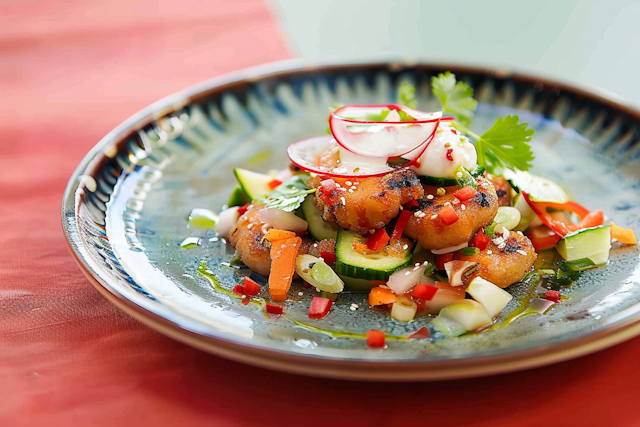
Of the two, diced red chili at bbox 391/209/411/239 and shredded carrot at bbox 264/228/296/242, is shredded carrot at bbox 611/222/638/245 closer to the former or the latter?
diced red chili at bbox 391/209/411/239

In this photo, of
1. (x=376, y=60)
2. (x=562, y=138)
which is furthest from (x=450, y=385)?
(x=376, y=60)

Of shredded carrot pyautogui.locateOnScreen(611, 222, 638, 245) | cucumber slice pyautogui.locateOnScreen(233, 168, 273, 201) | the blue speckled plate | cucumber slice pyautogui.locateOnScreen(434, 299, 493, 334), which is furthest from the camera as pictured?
cucumber slice pyautogui.locateOnScreen(233, 168, 273, 201)

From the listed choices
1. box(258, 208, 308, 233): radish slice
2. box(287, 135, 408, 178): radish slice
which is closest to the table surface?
box(258, 208, 308, 233): radish slice

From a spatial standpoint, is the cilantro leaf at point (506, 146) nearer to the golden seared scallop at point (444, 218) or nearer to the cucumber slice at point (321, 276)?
the golden seared scallop at point (444, 218)

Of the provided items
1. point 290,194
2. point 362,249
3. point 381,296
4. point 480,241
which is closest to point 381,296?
point 381,296

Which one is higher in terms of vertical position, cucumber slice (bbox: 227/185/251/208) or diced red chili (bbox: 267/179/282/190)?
diced red chili (bbox: 267/179/282/190)

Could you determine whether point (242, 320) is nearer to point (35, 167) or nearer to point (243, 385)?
point (243, 385)

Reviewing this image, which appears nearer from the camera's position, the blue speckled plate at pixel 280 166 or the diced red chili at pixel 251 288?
the blue speckled plate at pixel 280 166

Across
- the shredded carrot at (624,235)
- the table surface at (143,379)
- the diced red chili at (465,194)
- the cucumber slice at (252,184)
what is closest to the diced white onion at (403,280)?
the diced red chili at (465,194)
